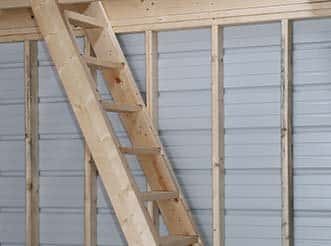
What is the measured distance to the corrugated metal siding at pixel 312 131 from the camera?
4125 mm

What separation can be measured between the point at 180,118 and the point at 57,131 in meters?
0.85

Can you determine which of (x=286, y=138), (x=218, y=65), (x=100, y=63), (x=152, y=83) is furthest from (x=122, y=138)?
(x=286, y=138)

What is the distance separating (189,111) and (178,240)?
2.61 feet

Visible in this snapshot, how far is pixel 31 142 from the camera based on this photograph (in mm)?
4777

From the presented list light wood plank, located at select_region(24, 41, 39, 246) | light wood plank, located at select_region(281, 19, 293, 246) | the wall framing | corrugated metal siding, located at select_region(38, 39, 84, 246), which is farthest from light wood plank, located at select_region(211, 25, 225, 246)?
light wood plank, located at select_region(24, 41, 39, 246)

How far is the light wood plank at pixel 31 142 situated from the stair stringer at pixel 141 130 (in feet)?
1.63

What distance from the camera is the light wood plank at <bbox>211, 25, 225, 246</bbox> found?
14.1 ft

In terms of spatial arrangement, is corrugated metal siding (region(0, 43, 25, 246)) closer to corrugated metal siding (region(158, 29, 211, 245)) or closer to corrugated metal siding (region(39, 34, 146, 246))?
corrugated metal siding (region(39, 34, 146, 246))

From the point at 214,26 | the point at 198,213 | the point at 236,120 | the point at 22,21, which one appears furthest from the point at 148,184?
the point at 22,21

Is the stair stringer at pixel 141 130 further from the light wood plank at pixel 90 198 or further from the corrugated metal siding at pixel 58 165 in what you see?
the corrugated metal siding at pixel 58 165

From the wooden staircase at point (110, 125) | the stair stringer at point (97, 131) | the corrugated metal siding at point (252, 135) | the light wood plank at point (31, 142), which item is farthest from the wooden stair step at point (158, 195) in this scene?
the light wood plank at point (31, 142)

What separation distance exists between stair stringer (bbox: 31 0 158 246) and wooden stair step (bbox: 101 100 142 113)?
7cm

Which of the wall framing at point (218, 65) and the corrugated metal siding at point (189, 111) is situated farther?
the corrugated metal siding at point (189, 111)

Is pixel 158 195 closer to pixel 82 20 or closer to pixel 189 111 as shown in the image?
pixel 189 111
